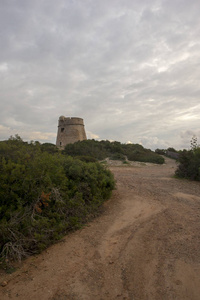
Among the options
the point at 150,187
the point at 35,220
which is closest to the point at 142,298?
the point at 35,220

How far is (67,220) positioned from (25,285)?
1.64 meters

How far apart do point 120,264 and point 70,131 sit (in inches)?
941

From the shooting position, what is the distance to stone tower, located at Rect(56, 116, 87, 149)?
85.9 feet

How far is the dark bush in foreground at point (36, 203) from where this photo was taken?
3381 mm

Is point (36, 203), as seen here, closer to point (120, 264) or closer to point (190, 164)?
point (120, 264)

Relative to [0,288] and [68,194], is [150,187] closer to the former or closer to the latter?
[68,194]

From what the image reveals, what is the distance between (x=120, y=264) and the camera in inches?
123

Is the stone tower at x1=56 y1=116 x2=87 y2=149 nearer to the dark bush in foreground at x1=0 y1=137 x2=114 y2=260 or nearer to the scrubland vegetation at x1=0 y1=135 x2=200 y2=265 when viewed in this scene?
the scrubland vegetation at x1=0 y1=135 x2=200 y2=265

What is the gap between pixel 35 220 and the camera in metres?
3.64

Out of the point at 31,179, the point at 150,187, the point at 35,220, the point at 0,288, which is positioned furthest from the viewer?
the point at 150,187

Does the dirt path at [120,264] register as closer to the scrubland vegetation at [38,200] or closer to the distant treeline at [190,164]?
the scrubland vegetation at [38,200]

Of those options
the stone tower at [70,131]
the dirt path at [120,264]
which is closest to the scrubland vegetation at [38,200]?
the dirt path at [120,264]

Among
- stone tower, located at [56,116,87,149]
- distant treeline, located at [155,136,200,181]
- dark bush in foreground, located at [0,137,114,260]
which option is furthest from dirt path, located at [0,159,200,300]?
stone tower, located at [56,116,87,149]

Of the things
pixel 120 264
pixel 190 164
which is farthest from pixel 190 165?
pixel 120 264
